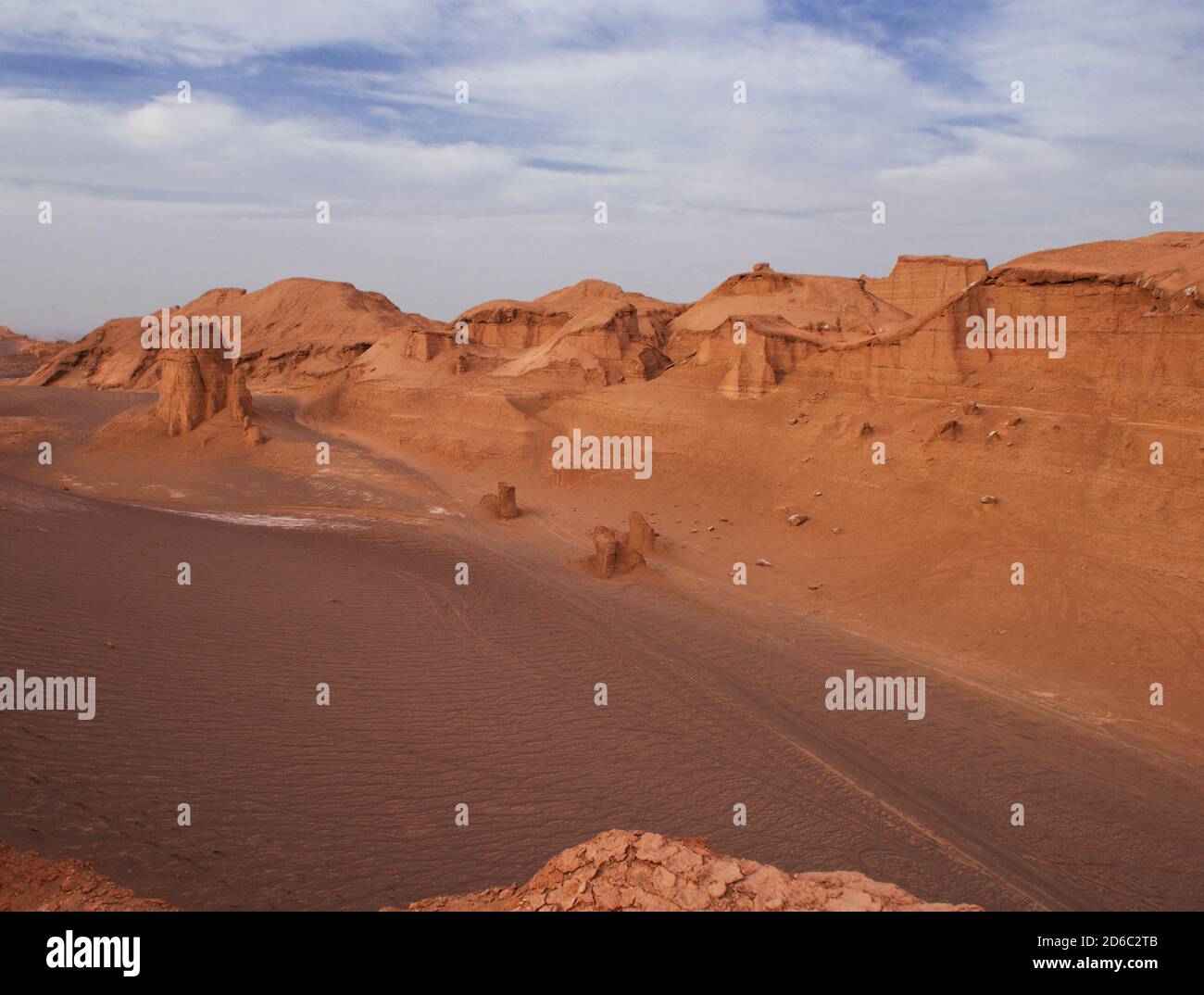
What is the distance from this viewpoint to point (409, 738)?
7.72m

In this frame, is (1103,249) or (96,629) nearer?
(96,629)

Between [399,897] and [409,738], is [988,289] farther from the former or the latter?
[399,897]

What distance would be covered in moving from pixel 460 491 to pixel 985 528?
48.8 feet

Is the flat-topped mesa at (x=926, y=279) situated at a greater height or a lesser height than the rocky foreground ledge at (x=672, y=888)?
greater

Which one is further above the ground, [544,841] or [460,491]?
[460,491]

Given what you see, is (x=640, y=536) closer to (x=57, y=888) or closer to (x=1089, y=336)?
(x=1089, y=336)

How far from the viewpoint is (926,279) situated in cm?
3950

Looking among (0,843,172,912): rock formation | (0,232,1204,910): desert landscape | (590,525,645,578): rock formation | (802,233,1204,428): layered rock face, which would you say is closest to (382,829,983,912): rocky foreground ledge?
(0,232,1204,910): desert landscape

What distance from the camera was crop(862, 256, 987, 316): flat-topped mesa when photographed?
36812 millimetres

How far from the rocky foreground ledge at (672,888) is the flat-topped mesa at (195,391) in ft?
86.5

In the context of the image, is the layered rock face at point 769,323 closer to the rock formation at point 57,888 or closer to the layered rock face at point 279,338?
the layered rock face at point 279,338

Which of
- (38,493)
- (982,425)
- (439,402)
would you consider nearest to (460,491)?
(439,402)

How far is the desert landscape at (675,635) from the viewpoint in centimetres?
574
